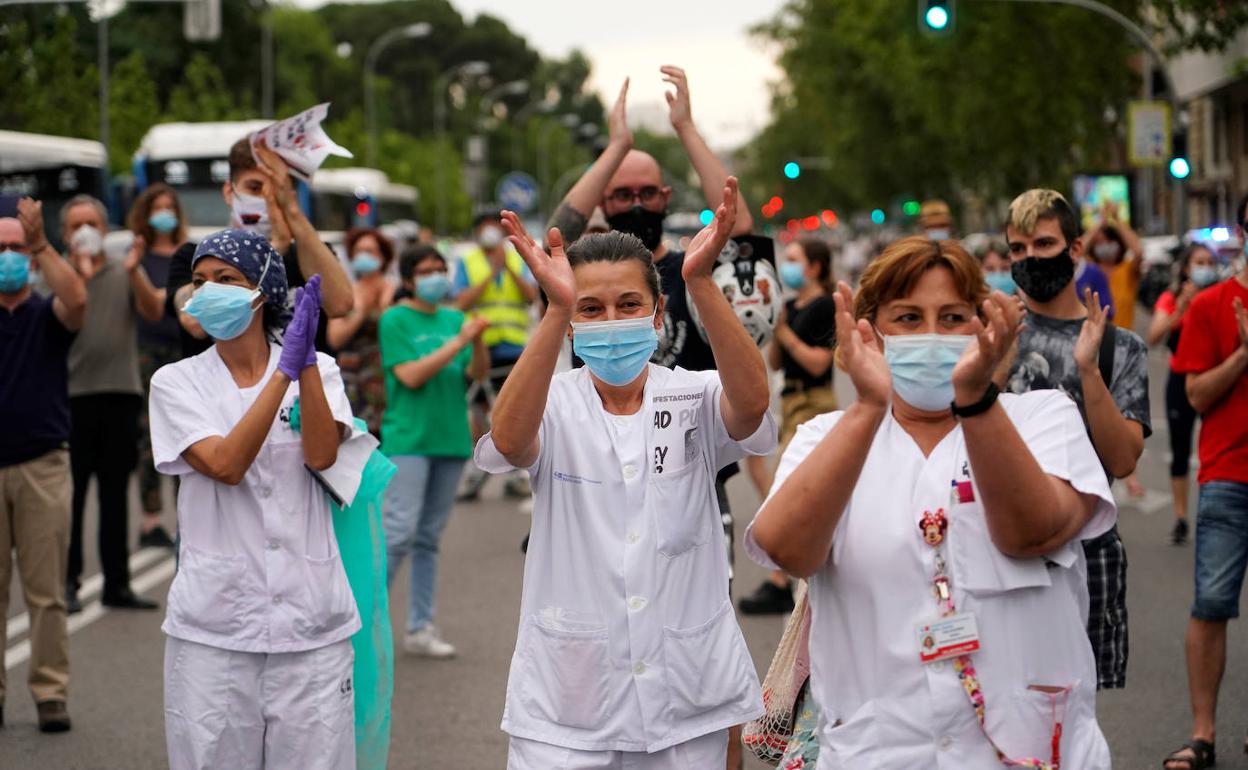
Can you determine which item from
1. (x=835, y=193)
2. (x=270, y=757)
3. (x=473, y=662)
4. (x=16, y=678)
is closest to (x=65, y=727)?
(x=16, y=678)

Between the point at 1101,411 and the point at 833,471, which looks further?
the point at 1101,411

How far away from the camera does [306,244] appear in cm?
648

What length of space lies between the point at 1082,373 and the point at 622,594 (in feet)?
4.96

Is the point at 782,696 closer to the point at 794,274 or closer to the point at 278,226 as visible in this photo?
the point at 278,226

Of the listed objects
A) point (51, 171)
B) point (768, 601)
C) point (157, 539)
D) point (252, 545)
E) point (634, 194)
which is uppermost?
point (51, 171)

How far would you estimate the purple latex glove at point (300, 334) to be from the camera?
471 centimetres

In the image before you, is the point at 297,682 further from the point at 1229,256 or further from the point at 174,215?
the point at 1229,256

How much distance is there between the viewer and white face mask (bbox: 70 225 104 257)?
31.6 ft

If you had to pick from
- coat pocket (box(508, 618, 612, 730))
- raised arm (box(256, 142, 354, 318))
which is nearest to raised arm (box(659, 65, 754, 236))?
raised arm (box(256, 142, 354, 318))

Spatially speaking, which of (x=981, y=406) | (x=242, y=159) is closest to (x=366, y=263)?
(x=242, y=159)

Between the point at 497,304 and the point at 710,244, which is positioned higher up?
the point at 497,304

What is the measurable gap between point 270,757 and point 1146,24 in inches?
1323

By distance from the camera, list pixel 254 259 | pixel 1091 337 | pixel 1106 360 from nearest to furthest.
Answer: pixel 1091 337 < pixel 254 259 < pixel 1106 360

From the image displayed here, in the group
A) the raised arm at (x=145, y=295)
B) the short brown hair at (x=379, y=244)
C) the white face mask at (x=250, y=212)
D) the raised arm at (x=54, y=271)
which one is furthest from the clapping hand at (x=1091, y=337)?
the short brown hair at (x=379, y=244)
